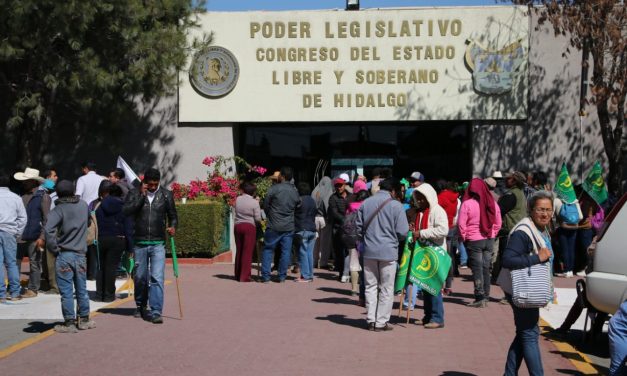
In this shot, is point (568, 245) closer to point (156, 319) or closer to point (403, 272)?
point (403, 272)

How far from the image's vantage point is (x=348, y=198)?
52.9 feet

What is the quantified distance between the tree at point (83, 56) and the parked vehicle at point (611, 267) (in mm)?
11802

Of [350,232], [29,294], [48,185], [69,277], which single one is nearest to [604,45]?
[350,232]

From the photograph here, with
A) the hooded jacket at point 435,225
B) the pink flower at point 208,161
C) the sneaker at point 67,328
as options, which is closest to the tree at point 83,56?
the pink flower at point 208,161

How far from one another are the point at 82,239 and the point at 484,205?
5.69m

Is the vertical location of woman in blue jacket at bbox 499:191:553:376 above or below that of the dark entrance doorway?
below

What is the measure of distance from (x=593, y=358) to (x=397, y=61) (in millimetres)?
13580

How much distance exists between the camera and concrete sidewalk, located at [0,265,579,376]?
27.9 ft

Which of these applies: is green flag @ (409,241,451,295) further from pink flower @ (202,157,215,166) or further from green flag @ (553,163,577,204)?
pink flower @ (202,157,215,166)

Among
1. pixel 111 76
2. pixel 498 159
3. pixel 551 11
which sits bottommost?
pixel 498 159

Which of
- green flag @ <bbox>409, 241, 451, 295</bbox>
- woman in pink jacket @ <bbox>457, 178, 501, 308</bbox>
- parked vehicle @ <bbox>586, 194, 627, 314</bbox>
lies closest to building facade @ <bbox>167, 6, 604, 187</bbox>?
woman in pink jacket @ <bbox>457, 178, 501, 308</bbox>

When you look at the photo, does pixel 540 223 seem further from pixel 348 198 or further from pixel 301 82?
pixel 301 82

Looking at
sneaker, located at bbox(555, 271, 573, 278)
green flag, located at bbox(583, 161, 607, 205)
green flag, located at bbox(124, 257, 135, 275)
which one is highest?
green flag, located at bbox(583, 161, 607, 205)

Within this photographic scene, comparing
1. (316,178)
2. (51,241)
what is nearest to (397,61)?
(316,178)
